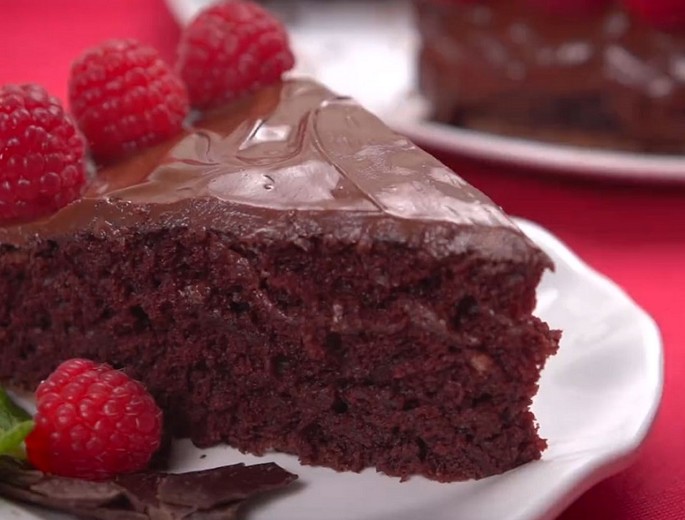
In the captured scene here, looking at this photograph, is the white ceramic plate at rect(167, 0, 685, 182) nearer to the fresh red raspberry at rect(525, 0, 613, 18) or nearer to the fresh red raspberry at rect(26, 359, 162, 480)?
Answer: the fresh red raspberry at rect(525, 0, 613, 18)

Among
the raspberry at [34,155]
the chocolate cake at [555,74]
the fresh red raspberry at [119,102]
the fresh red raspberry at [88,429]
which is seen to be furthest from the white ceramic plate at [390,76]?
the fresh red raspberry at [88,429]

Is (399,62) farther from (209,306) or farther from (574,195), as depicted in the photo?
(209,306)

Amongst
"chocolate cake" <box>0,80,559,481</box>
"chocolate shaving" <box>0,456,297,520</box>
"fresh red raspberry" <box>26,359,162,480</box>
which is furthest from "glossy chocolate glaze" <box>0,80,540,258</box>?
"chocolate shaving" <box>0,456,297,520</box>

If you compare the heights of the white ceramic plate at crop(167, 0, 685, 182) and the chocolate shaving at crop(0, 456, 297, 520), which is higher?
the white ceramic plate at crop(167, 0, 685, 182)

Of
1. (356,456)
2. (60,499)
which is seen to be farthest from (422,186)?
(60,499)

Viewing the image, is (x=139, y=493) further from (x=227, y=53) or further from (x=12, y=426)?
(x=227, y=53)

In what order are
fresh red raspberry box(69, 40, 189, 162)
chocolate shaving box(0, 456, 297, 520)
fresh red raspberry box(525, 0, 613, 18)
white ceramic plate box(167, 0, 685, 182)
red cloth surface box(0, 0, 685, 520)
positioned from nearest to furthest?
1. chocolate shaving box(0, 456, 297, 520)
2. red cloth surface box(0, 0, 685, 520)
3. fresh red raspberry box(69, 40, 189, 162)
4. white ceramic plate box(167, 0, 685, 182)
5. fresh red raspberry box(525, 0, 613, 18)
